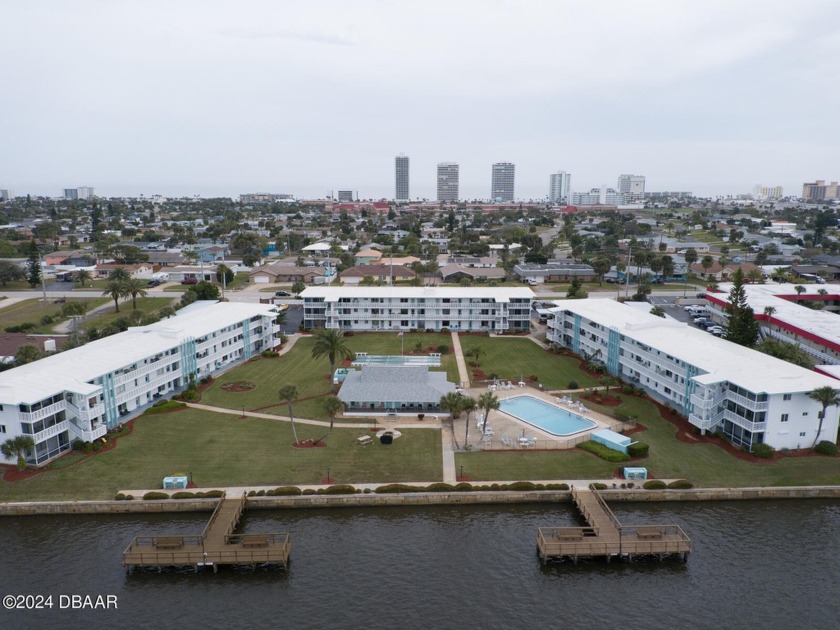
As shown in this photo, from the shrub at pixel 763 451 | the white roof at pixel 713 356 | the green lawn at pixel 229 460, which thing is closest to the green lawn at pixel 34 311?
the green lawn at pixel 229 460

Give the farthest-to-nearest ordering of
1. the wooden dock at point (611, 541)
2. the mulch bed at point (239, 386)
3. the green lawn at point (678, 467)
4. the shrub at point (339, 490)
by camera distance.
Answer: the mulch bed at point (239, 386), the green lawn at point (678, 467), the shrub at point (339, 490), the wooden dock at point (611, 541)

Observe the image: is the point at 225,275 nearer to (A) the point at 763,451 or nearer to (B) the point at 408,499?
(B) the point at 408,499

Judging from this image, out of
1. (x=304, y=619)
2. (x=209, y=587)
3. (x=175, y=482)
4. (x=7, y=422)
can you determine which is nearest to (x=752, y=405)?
(x=304, y=619)

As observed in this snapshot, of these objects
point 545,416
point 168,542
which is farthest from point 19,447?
point 545,416

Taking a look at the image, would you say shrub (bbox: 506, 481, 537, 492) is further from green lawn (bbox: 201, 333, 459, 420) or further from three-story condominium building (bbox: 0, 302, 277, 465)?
three-story condominium building (bbox: 0, 302, 277, 465)

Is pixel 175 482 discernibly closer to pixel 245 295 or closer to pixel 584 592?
pixel 584 592

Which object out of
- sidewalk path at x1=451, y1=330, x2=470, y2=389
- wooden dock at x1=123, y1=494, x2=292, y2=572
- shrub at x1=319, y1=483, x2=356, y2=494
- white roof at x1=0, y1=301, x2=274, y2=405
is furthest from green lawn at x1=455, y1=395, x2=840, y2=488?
white roof at x1=0, y1=301, x2=274, y2=405

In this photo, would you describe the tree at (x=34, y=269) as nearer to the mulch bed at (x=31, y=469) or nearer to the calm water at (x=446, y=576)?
the mulch bed at (x=31, y=469)
